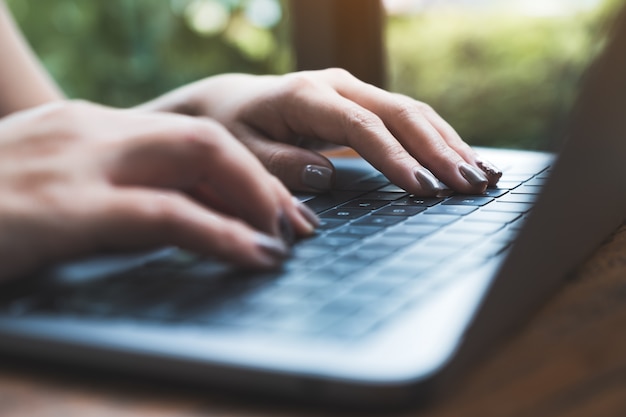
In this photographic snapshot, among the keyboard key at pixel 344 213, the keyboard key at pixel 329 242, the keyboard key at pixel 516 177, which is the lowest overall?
the keyboard key at pixel 516 177

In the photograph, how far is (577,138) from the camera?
0.40 metres

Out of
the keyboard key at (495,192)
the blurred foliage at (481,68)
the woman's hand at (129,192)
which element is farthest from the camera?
the blurred foliage at (481,68)

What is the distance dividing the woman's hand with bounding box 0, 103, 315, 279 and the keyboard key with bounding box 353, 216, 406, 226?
0.14ft

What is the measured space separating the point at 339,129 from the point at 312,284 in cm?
38

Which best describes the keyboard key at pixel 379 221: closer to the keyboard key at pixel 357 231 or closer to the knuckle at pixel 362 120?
the keyboard key at pixel 357 231

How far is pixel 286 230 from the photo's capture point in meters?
0.52

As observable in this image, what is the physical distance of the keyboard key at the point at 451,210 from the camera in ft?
1.98

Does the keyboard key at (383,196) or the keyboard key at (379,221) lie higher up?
the keyboard key at (379,221)

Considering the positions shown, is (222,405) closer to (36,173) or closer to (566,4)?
(36,173)

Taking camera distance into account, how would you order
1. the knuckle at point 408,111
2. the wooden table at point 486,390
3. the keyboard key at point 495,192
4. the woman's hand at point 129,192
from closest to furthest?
the wooden table at point 486,390 < the woman's hand at point 129,192 < the keyboard key at point 495,192 < the knuckle at point 408,111

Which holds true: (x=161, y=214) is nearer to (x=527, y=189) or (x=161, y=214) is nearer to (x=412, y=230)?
(x=412, y=230)

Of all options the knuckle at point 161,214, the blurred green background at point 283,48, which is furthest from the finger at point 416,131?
the blurred green background at point 283,48

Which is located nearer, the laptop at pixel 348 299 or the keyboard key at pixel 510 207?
the laptop at pixel 348 299

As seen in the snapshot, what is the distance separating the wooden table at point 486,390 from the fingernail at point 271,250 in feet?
0.41
